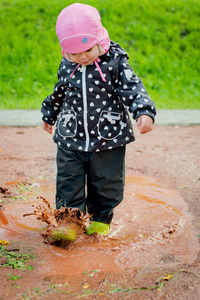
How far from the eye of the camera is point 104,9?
9.34m

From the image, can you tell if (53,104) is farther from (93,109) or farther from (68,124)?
(93,109)

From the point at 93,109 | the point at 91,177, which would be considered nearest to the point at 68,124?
the point at 93,109

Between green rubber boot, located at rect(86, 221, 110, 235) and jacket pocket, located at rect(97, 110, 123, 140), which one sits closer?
jacket pocket, located at rect(97, 110, 123, 140)

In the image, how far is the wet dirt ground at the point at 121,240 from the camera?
1934 mm

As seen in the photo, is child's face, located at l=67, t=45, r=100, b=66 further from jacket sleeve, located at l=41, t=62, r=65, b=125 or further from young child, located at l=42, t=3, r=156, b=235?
jacket sleeve, located at l=41, t=62, r=65, b=125

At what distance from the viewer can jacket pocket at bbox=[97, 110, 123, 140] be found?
2.34 meters

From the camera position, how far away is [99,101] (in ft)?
7.65

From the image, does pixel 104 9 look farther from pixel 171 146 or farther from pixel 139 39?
pixel 171 146

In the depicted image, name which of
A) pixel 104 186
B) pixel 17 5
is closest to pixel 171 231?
pixel 104 186

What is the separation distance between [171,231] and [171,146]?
202 centimetres

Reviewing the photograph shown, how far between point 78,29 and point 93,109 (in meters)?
0.45

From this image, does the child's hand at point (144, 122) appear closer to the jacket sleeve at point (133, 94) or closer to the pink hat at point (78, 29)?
the jacket sleeve at point (133, 94)

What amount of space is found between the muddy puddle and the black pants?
0.71ft

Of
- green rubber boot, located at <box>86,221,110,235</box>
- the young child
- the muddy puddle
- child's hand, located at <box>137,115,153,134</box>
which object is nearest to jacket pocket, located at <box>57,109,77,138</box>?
the young child
